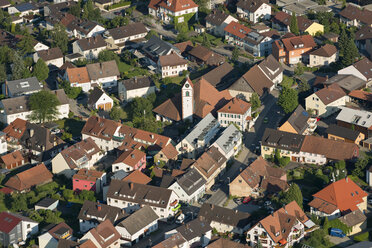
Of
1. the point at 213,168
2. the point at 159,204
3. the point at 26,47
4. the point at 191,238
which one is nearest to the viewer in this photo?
the point at 191,238

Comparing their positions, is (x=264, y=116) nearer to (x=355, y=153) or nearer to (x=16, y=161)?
(x=355, y=153)

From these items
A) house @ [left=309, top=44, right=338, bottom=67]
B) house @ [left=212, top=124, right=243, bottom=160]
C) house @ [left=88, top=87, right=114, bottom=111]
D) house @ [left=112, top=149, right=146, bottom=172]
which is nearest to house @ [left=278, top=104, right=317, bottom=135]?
house @ [left=212, top=124, right=243, bottom=160]

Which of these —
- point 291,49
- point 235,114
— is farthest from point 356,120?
point 291,49

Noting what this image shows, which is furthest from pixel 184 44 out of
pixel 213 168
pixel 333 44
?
pixel 213 168

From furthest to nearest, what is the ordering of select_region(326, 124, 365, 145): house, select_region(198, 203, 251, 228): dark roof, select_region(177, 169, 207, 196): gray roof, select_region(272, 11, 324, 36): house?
select_region(272, 11, 324, 36): house < select_region(326, 124, 365, 145): house < select_region(177, 169, 207, 196): gray roof < select_region(198, 203, 251, 228): dark roof

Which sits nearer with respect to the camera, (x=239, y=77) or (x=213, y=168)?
(x=213, y=168)

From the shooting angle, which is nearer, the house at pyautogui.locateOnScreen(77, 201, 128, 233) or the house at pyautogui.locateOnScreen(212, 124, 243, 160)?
the house at pyautogui.locateOnScreen(77, 201, 128, 233)

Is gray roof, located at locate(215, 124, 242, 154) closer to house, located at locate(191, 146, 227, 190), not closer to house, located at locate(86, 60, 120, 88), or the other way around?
house, located at locate(191, 146, 227, 190)
